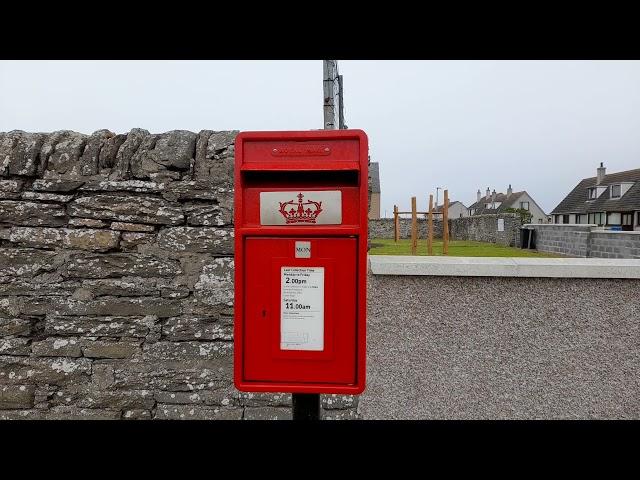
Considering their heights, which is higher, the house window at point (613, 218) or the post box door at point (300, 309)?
the house window at point (613, 218)

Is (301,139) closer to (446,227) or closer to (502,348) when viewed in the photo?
(502,348)

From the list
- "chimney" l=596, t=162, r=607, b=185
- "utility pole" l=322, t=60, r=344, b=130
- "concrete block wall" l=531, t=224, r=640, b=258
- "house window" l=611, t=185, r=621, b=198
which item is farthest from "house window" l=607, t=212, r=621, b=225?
"utility pole" l=322, t=60, r=344, b=130

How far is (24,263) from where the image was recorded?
2.57 meters

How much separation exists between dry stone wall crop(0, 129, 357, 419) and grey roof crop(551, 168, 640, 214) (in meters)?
38.6

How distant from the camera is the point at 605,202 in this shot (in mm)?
36531

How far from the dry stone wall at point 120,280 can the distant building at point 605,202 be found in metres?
38.1

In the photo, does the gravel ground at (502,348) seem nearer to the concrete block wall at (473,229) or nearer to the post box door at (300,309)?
the post box door at (300,309)

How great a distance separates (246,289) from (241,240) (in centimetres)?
22

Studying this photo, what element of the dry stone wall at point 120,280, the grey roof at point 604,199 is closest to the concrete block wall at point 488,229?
the grey roof at point 604,199

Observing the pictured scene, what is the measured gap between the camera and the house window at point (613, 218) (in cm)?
3425

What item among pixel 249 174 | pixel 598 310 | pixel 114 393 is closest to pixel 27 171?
pixel 114 393

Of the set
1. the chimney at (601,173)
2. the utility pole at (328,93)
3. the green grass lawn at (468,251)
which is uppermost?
the chimney at (601,173)

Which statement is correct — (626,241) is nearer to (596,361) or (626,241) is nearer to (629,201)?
(596,361)

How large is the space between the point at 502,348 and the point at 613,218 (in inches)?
1586
